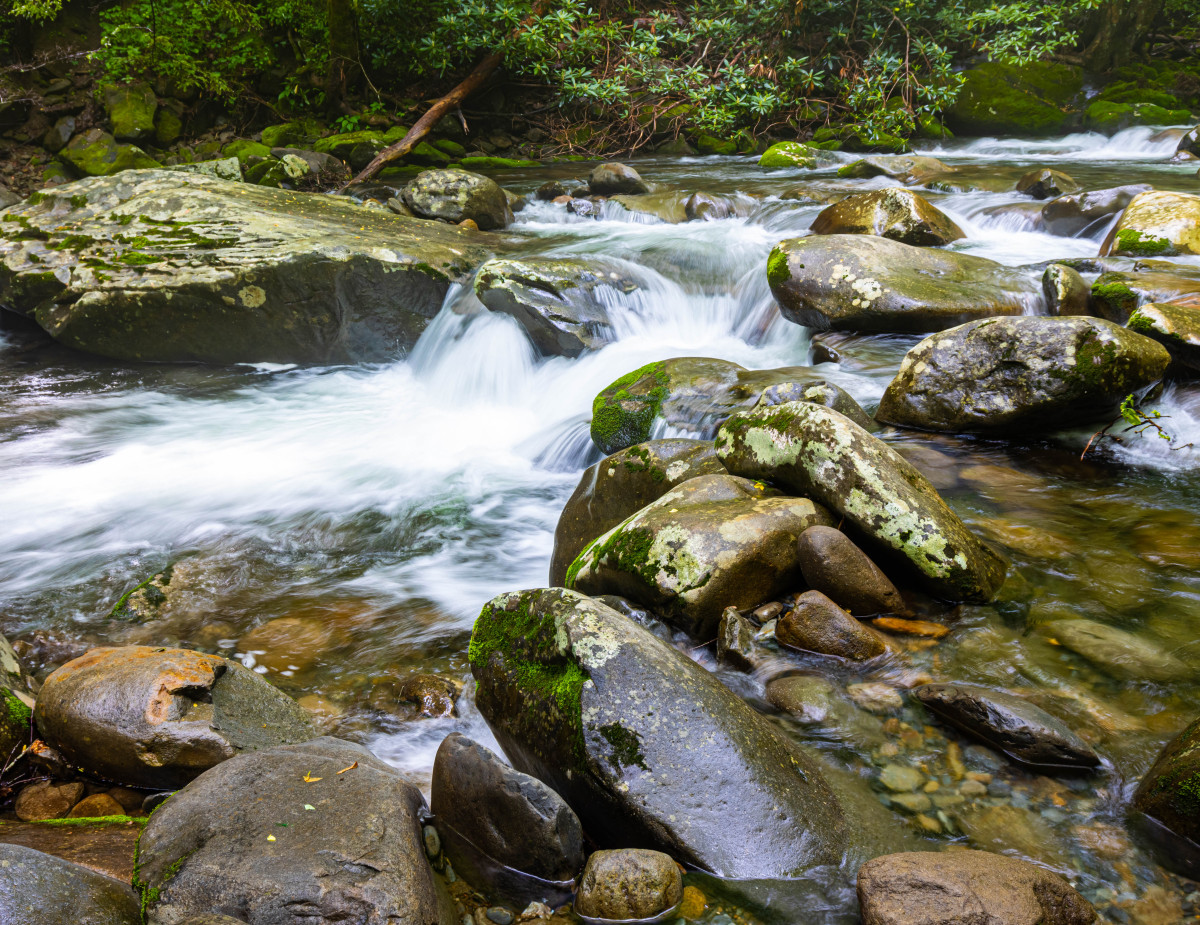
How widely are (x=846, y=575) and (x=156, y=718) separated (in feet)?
8.96

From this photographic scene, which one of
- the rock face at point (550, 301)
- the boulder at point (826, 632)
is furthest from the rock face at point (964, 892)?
the rock face at point (550, 301)

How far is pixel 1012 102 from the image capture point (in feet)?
49.0

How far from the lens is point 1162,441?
4523 mm

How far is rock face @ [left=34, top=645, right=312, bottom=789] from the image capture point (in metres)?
2.86

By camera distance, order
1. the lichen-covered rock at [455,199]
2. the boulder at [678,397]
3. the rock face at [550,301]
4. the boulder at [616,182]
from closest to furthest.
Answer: the boulder at [678,397]
the rock face at [550,301]
the lichen-covered rock at [455,199]
the boulder at [616,182]

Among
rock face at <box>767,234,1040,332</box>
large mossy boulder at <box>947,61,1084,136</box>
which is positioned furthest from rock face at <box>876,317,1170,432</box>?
large mossy boulder at <box>947,61,1084,136</box>

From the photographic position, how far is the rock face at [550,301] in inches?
292

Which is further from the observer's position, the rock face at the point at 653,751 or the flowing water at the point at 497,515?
the flowing water at the point at 497,515

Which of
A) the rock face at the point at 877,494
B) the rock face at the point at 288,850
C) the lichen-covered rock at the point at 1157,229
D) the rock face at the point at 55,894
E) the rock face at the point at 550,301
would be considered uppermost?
the lichen-covered rock at the point at 1157,229

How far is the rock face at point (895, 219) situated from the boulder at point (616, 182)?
13.2 ft

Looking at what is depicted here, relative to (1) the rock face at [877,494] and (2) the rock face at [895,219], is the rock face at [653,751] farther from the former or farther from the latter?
(2) the rock face at [895,219]

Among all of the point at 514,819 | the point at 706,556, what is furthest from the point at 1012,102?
the point at 514,819

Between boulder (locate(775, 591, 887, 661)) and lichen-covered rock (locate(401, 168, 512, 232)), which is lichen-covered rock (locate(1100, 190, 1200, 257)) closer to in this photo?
boulder (locate(775, 591, 887, 661))

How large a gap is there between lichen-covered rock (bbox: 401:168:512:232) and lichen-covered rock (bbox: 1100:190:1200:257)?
7083mm
